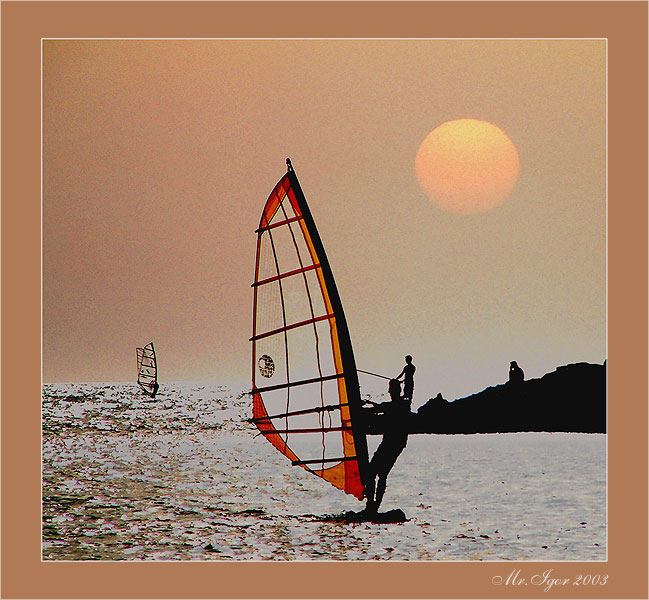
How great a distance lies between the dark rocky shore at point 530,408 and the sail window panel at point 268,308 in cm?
117

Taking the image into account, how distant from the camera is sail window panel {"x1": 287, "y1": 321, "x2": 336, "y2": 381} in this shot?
638cm

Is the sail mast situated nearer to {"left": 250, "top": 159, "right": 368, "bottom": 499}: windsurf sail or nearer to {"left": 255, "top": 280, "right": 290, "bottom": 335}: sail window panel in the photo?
{"left": 250, "top": 159, "right": 368, "bottom": 499}: windsurf sail

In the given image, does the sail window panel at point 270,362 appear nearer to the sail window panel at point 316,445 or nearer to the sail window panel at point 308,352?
the sail window panel at point 308,352

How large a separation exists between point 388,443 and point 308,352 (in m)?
0.96

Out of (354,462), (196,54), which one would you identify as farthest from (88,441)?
(196,54)

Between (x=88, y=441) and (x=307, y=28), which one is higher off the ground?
(x=307, y=28)

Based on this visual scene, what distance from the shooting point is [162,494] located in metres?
6.93

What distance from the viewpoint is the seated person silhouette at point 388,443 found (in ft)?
20.5

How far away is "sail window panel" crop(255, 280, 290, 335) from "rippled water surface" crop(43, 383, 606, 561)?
103 cm

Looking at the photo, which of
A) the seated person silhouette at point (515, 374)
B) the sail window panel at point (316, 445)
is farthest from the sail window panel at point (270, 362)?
the seated person silhouette at point (515, 374)

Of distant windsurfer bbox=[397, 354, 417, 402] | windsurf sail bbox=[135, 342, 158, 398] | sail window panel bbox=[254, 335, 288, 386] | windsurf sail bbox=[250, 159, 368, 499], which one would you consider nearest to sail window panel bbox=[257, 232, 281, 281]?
windsurf sail bbox=[250, 159, 368, 499]
